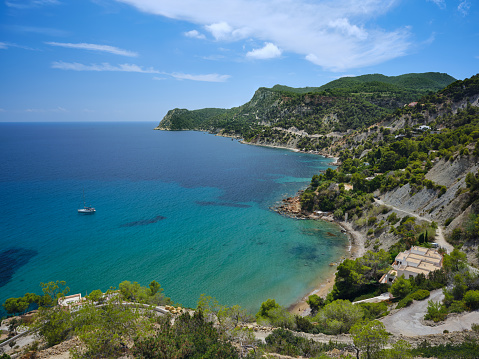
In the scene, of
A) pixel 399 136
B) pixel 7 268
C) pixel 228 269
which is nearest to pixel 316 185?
pixel 228 269

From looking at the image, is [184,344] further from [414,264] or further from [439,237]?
[439,237]

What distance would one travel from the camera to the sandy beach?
31.5 m

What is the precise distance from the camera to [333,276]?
37.6 meters

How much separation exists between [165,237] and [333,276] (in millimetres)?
28543

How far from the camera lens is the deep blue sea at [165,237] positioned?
35.6 metres

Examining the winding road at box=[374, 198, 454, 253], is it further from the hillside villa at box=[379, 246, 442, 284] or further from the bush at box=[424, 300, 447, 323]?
the bush at box=[424, 300, 447, 323]

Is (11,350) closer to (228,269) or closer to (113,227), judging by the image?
(228,269)

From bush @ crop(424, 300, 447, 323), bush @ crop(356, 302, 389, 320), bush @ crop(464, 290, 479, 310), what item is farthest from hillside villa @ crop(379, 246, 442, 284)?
bush @ crop(464, 290, 479, 310)

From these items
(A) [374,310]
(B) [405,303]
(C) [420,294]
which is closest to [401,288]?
(C) [420,294]

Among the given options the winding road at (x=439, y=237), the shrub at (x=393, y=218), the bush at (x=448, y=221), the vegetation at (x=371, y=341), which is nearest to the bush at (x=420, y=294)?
the vegetation at (x=371, y=341)

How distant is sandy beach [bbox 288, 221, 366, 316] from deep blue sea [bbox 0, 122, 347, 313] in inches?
46.8

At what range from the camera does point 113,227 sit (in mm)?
51406

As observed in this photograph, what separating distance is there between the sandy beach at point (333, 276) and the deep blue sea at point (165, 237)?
1.19 meters

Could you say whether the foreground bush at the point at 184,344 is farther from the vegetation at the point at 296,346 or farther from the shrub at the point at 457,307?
the shrub at the point at 457,307
